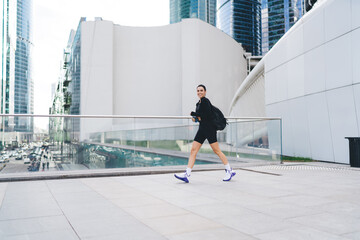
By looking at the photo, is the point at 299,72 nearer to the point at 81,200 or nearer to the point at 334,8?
the point at 334,8

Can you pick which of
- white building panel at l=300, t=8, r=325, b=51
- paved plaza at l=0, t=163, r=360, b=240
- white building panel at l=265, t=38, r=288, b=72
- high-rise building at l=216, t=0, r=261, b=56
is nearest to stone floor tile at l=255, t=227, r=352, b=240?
paved plaza at l=0, t=163, r=360, b=240

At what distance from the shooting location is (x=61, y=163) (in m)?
7.21

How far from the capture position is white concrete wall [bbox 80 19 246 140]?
47531 mm

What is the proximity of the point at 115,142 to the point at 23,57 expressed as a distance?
15544 cm

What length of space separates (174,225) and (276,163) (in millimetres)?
7243

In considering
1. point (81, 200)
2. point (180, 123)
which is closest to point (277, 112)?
point (180, 123)

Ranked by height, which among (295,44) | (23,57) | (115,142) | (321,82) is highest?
(23,57)

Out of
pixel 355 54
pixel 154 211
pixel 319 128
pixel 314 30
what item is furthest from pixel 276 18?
pixel 154 211

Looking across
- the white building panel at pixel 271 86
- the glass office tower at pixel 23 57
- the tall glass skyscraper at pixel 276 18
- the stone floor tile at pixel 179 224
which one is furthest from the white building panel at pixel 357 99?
the glass office tower at pixel 23 57

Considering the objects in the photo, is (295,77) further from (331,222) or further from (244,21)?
(244,21)

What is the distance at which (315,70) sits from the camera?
41.3ft

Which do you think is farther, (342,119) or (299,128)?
(299,128)

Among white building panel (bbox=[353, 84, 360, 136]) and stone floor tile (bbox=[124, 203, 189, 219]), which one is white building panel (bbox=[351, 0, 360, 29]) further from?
stone floor tile (bbox=[124, 203, 189, 219])

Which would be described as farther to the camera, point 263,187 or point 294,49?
point 294,49
